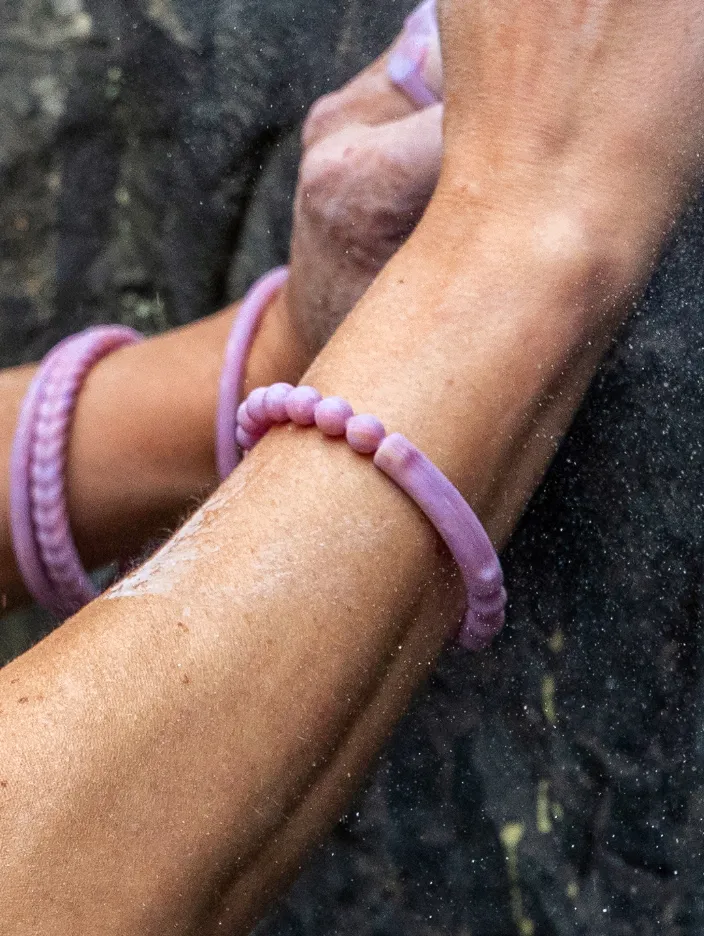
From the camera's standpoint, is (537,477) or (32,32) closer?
(537,477)

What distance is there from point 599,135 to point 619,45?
2.3 inches

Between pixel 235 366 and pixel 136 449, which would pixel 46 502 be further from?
pixel 235 366

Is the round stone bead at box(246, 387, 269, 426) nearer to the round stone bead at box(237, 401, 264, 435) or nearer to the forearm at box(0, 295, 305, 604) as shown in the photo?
the round stone bead at box(237, 401, 264, 435)

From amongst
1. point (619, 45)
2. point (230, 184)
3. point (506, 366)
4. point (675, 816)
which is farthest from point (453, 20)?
point (230, 184)

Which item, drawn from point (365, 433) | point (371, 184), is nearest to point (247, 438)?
point (365, 433)

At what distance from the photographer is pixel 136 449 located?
3.60 ft

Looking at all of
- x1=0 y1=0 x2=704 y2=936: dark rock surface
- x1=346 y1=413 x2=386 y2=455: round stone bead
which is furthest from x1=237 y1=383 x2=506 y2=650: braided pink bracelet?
x1=0 y1=0 x2=704 y2=936: dark rock surface

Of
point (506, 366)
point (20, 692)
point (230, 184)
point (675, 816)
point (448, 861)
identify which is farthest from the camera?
point (230, 184)

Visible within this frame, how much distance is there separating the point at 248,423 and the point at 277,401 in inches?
1.6

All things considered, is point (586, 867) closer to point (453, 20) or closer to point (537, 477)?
point (537, 477)

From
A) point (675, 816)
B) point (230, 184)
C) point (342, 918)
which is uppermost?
point (230, 184)

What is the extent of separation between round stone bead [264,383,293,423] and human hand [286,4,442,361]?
267mm

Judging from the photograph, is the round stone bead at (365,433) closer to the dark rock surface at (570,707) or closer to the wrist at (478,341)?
the wrist at (478,341)

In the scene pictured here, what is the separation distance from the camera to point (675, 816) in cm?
84
